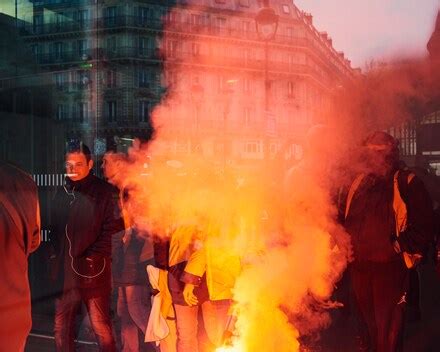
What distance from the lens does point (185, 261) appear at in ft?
13.0

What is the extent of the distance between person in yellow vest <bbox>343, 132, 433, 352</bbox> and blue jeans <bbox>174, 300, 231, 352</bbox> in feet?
3.42

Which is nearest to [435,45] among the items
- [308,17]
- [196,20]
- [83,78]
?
[308,17]

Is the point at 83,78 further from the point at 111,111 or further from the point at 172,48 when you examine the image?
the point at 172,48

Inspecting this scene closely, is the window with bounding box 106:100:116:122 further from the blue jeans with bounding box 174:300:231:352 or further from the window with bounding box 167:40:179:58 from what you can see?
the blue jeans with bounding box 174:300:231:352

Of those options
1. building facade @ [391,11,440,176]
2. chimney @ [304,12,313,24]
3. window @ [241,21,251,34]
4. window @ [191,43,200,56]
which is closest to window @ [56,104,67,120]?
window @ [191,43,200,56]

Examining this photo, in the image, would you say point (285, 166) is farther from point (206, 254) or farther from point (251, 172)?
point (206, 254)

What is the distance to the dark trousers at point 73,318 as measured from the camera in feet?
13.3

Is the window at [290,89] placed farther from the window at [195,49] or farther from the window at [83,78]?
the window at [83,78]

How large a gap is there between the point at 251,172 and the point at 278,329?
2910mm

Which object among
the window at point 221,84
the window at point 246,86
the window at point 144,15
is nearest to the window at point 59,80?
the window at point 144,15

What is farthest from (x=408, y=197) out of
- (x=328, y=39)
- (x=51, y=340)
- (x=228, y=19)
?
(x=228, y=19)

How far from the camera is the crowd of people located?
3.80m

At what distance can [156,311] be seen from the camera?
13.1ft

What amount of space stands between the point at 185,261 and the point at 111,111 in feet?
19.9
